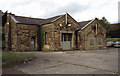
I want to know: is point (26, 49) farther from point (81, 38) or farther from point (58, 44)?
point (81, 38)

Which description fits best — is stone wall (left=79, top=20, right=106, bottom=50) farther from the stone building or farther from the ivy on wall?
the ivy on wall

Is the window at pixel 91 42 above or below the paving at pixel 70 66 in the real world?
above

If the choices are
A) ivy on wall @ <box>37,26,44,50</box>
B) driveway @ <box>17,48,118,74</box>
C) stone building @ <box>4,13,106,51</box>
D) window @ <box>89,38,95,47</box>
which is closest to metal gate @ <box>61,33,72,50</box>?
stone building @ <box>4,13,106,51</box>

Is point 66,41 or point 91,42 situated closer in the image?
point 66,41

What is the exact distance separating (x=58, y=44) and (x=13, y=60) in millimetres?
10394

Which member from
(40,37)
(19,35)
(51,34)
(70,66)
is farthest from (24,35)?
(70,66)

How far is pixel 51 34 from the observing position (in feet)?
57.9

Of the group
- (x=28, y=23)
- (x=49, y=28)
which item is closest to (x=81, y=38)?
(x=49, y=28)

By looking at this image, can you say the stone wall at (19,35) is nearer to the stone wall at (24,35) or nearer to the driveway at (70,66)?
the stone wall at (24,35)

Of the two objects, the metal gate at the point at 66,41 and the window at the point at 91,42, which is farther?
the window at the point at 91,42

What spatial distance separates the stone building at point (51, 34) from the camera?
1733cm

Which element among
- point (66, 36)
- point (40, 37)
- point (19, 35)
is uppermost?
point (19, 35)

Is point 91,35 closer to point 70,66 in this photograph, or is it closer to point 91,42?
point 91,42

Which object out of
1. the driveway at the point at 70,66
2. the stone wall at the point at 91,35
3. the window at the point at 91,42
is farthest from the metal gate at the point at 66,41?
the driveway at the point at 70,66
